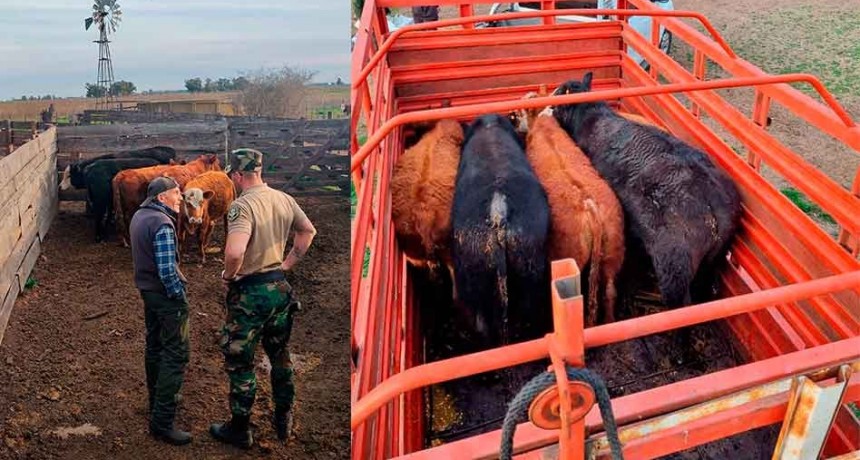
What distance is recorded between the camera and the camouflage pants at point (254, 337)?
69.1 inches

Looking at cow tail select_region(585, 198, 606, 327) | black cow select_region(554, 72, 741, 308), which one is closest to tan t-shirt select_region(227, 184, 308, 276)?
cow tail select_region(585, 198, 606, 327)

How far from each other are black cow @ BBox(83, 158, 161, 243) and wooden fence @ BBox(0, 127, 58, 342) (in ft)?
0.38

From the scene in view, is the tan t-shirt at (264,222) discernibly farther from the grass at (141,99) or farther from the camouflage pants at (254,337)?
the grass at (141,99)

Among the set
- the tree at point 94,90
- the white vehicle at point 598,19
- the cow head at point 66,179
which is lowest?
the cow head at point 66,179

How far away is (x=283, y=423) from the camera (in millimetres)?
1767

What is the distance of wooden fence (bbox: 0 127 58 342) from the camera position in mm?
1665

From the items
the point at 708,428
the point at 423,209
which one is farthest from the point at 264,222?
the point at 423,209

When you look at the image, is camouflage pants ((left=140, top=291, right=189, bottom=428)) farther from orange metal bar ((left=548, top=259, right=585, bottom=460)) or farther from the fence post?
orange metal bar ((left=548, top=259, right=585, bottom=460))

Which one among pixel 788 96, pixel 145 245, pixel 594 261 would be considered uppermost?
pixel 788 96

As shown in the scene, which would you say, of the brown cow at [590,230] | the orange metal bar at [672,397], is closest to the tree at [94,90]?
the orange metal bar at [672,397]

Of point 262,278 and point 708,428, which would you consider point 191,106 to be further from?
point 708,428

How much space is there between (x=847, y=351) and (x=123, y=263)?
1862 millimetres

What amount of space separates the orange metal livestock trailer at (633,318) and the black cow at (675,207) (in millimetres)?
196

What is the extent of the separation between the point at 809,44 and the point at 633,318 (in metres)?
12.3
